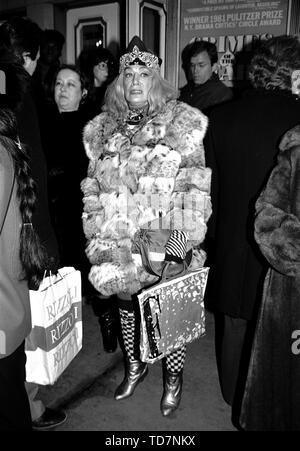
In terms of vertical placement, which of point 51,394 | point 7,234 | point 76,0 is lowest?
point 51,394

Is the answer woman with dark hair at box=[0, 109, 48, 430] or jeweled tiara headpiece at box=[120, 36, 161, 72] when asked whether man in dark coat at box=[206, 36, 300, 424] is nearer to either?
jeweled tiara headpiece at box=[120, 36, 161, 72]

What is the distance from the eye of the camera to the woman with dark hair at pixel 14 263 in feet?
4.97

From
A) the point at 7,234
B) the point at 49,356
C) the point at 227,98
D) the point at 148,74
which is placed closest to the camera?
the point at 7,234

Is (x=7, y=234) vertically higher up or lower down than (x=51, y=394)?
higher up

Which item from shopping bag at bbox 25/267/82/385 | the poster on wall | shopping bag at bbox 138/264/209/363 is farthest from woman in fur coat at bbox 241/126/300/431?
the poster on wall

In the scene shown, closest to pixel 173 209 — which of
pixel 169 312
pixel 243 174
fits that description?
pixel 243 174

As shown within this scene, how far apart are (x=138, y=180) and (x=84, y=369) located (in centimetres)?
143

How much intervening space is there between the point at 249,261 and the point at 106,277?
30.5 inches

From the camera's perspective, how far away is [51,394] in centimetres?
273

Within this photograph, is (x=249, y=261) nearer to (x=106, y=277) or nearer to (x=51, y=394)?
(x=106, y=277)

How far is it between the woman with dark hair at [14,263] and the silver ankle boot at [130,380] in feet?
3.43

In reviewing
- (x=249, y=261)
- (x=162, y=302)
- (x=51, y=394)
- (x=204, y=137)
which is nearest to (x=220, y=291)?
(x=249, y=261)

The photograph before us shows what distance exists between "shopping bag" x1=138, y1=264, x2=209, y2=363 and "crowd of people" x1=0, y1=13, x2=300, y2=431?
156 millimetres

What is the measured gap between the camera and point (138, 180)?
2.37 metres
